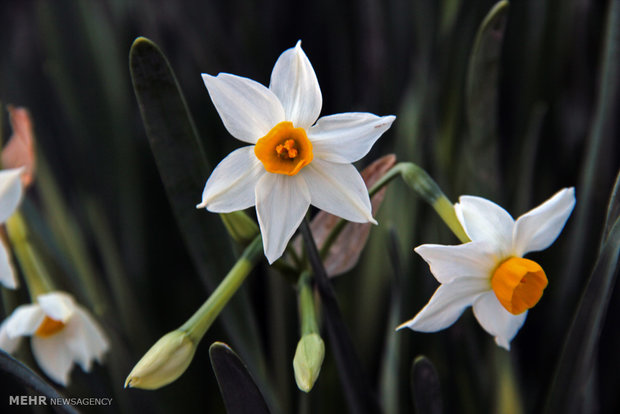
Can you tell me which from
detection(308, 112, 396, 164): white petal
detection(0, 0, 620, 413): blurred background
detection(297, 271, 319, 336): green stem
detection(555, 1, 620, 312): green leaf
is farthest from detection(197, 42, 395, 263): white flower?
detection(555, 1, 620, 312): green leaf

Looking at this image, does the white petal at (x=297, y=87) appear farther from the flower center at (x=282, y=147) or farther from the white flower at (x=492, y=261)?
the white flower at (x=492, y=261)

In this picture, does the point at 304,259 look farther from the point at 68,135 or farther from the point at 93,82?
the point at 68,135

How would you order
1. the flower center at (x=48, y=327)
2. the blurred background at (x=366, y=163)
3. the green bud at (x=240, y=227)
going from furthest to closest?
the blurred background at (x=366, y=163)
the flower center at (x=48, y=327)
the green bud at (x=240, y=227)

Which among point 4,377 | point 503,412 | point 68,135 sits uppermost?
point 68,135

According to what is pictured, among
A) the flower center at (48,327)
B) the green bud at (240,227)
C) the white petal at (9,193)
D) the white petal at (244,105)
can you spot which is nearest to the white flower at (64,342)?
the flower center at (48,327)

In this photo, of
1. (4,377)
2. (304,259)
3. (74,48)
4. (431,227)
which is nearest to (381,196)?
(304,259)

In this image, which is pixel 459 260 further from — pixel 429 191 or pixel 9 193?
pixel 9 193

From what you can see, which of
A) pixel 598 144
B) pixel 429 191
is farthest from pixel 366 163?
pixel 429 191
